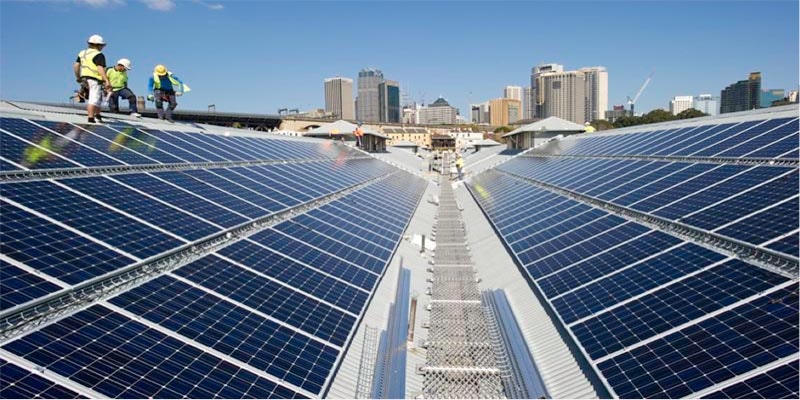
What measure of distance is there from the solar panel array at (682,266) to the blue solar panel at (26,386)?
8.96 m

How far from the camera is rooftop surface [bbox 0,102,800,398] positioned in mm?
7910

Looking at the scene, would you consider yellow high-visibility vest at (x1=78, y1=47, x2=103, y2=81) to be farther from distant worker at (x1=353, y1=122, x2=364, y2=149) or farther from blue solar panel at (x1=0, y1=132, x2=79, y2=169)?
distant worker at (x1=353, y1=122, x2=364, y2=149)

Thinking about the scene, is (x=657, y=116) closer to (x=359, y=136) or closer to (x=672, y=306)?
(x=359, y=136)

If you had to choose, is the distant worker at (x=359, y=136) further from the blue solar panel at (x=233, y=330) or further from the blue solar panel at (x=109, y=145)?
the blue solar panel at (x=233, y=330)

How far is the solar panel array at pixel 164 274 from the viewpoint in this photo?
23.8 ft

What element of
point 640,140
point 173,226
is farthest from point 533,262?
point 640,140

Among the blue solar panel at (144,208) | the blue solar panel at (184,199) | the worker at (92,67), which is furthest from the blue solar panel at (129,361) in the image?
the worker at (92,67)

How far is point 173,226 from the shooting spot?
42.6ft

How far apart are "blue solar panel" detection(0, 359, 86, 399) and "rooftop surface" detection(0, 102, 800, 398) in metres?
0.02

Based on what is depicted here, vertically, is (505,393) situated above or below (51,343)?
below

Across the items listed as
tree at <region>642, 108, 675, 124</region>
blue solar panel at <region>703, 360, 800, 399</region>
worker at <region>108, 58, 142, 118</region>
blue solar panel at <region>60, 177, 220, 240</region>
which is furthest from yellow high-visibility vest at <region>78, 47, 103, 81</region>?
tree at <region>642, 108, 675, 124</region>

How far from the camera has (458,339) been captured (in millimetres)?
14156

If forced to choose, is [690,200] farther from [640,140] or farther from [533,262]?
[640,140]

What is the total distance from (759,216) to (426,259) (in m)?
12.2
